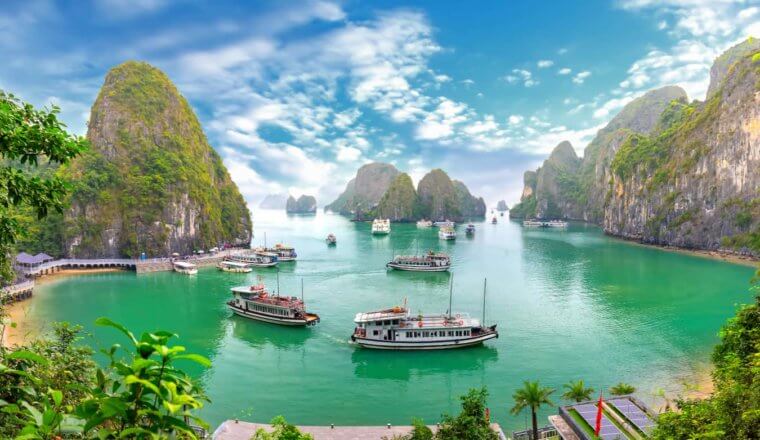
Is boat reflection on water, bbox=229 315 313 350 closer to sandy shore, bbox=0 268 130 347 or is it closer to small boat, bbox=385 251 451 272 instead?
sandy shore, bbox=0 268 130 347

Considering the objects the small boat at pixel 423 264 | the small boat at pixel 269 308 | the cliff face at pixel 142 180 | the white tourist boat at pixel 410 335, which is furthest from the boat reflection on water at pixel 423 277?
the cliff face at pixel 142 180

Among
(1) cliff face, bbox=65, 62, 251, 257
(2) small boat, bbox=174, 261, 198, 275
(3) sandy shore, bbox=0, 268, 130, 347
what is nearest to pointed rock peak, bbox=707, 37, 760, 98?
(1) cliff face, bbox=65, 62, 251, 257

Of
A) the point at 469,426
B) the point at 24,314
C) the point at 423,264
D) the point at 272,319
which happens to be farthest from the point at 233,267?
the point at 469,426

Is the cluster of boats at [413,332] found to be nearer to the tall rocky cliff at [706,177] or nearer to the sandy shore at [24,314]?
the sandy shore at [24,314]

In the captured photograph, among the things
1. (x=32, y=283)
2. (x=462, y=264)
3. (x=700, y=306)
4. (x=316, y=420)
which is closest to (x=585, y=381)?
(x=316, y=420)

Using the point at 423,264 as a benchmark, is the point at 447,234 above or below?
above

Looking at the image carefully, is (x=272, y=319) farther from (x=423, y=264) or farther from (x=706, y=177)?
(x=706, y=177)

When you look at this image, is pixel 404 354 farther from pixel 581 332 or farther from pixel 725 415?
pixel 725 415
